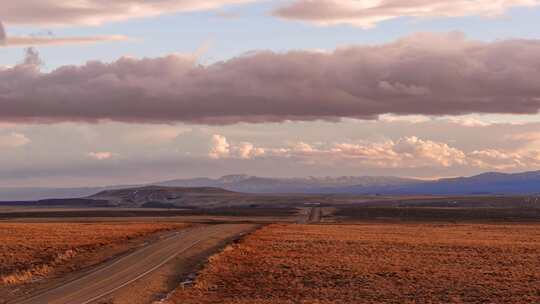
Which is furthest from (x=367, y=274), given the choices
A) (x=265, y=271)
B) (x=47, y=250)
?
(x=47, y=250)

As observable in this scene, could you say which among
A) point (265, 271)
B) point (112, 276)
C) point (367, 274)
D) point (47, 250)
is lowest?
point (367, 274)

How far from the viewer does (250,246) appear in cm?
6362

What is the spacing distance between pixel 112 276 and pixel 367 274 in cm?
1616

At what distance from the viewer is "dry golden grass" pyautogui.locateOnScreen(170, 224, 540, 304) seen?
1495 inches

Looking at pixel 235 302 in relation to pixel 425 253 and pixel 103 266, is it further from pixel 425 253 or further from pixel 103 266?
pixel 425 253

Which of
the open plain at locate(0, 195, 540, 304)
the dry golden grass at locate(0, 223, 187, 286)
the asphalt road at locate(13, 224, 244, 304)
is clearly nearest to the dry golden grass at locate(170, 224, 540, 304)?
the open plain at locate(0, 195, 540, 304)

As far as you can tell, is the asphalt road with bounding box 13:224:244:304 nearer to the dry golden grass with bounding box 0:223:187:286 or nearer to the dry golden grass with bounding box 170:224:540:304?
the dry golden grass with bounding box 0:223:187:286

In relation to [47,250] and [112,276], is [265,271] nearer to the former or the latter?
[112,276]

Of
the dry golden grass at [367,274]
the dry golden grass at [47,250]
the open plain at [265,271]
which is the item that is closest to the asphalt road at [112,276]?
the open plain at [265,271]

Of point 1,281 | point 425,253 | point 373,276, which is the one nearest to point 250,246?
point 425,253

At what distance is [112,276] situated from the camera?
1737 inches

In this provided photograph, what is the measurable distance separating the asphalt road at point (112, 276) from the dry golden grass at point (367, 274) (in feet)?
13.4

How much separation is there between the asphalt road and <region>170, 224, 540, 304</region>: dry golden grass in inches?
161

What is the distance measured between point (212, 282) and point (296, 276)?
6.02m
